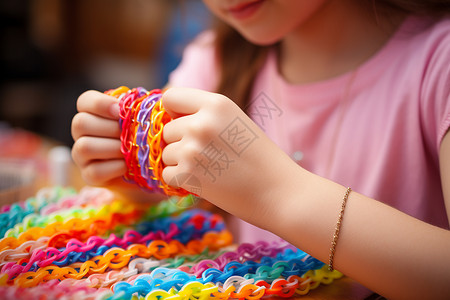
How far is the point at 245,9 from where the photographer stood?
559 mm

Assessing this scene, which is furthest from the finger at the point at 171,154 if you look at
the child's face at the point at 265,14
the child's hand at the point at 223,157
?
the child's face at the point at 265,14

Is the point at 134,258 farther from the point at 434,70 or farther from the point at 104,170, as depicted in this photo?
the point at 434,70

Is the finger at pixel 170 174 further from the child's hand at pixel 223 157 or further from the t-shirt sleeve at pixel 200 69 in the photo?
the t-shirt sleeve at pixel 200 69

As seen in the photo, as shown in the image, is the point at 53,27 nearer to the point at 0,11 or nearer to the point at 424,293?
the point at 0,11

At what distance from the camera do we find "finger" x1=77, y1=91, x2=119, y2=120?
454 millimetres

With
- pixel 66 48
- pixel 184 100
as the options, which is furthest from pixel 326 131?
pixel 66 48

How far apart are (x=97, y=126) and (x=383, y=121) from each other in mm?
384

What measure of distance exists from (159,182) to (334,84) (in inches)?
13.0

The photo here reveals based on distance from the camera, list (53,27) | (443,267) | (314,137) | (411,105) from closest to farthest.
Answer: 1. (443,267)
2. (411,105)
3. (314,137)
4. (53,27)

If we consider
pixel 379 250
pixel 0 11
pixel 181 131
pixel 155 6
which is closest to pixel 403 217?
pixel 379 250

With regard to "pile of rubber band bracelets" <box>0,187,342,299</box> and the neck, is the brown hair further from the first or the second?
"pile of rubber band bracelets" <box>0,187,342,299</box>

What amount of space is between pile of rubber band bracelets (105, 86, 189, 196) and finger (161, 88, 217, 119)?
0.9 inches

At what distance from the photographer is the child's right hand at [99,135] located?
1.50 feet

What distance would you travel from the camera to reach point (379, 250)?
367 millimetres
